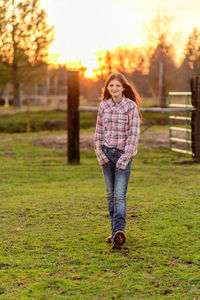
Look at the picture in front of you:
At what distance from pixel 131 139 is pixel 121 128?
16 cm

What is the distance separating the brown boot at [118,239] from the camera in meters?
4.82

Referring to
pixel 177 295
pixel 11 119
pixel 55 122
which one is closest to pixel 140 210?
pixel 177 295

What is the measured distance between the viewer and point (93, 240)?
17.2 ft

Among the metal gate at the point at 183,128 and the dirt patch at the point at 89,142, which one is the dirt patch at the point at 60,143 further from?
the metal gate at the point at 183,128

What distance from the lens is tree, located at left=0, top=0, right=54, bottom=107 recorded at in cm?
3797

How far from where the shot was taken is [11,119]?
29797 millimetres

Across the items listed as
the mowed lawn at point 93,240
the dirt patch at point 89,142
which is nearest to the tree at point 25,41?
the dirt patch at point 89,142

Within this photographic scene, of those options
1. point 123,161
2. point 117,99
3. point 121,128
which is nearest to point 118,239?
point 123,161

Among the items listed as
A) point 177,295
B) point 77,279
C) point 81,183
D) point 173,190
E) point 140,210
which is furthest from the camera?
point 81,183

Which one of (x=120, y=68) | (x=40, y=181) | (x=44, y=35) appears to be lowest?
(x=40, y=181)

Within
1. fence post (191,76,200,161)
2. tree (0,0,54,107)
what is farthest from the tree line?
fence post (191,76,200,161)

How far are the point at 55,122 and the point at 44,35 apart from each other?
578 inches

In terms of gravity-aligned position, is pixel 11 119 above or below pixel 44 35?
below

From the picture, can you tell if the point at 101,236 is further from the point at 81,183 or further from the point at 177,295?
the point at 81,183
